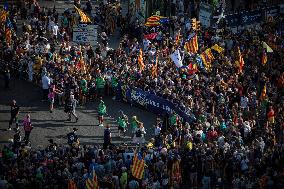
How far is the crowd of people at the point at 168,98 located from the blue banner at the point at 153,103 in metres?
0.32

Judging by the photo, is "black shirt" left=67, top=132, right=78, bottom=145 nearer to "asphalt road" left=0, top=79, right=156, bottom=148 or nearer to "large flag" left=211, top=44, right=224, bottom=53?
"asphalt road" left=0, top=79, right=156, bottom=148

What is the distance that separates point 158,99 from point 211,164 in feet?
26.4

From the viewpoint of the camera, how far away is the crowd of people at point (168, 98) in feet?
105

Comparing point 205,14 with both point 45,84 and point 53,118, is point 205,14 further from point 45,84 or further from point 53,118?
point 53,118

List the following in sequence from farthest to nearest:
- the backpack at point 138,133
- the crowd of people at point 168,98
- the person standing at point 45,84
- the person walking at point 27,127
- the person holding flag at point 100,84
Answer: the person holding flag at point 100,84 → the person standing at point 45,84 → the backpack at point 138,133 → the person walking at point 27,127 → the crowd of people at point 168,98

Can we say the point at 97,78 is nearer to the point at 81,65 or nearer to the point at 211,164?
the point at 81,65

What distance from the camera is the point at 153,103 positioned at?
4022 centimetres

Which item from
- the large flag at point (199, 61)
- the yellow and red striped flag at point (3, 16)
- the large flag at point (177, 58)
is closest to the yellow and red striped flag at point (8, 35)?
the yellow and red striped flag at point (3, 16)

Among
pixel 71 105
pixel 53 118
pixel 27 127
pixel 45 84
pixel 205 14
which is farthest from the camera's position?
pixel 205 14

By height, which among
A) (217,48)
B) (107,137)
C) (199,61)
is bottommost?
(107,137)

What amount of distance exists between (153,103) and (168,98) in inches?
45.6

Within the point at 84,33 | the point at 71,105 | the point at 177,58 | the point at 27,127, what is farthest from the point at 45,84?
the point at 177,58

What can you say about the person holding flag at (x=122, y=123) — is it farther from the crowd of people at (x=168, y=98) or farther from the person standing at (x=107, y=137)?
the person standing at (x=107, y=137)

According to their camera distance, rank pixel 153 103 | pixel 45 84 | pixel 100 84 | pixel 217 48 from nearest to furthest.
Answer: pixel 153 103
pixel 45 84
pixel 100 84
pixel 217 48
